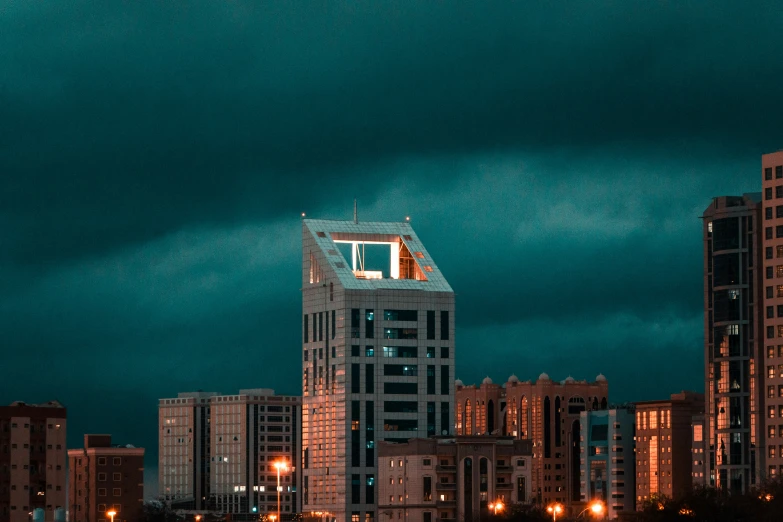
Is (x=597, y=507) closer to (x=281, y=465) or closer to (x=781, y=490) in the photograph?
(x=781, y=490)

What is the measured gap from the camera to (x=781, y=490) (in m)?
187

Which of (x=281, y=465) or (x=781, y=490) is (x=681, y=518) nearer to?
(x=781, y=490)

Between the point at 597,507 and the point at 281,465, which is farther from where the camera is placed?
the point at 597,507

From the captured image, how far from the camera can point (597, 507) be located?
197875mm

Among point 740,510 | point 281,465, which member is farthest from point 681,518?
point 281,465

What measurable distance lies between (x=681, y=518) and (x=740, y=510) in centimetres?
634

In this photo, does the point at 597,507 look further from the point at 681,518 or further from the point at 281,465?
Answer: the point at 281,465

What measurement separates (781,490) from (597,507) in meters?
20.6

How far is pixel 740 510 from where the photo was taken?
625ft

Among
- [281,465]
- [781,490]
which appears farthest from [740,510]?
[281,465]

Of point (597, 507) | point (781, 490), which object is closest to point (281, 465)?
point (597, 507)

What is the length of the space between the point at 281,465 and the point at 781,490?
4937 centimetres

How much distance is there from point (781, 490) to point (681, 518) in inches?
406
